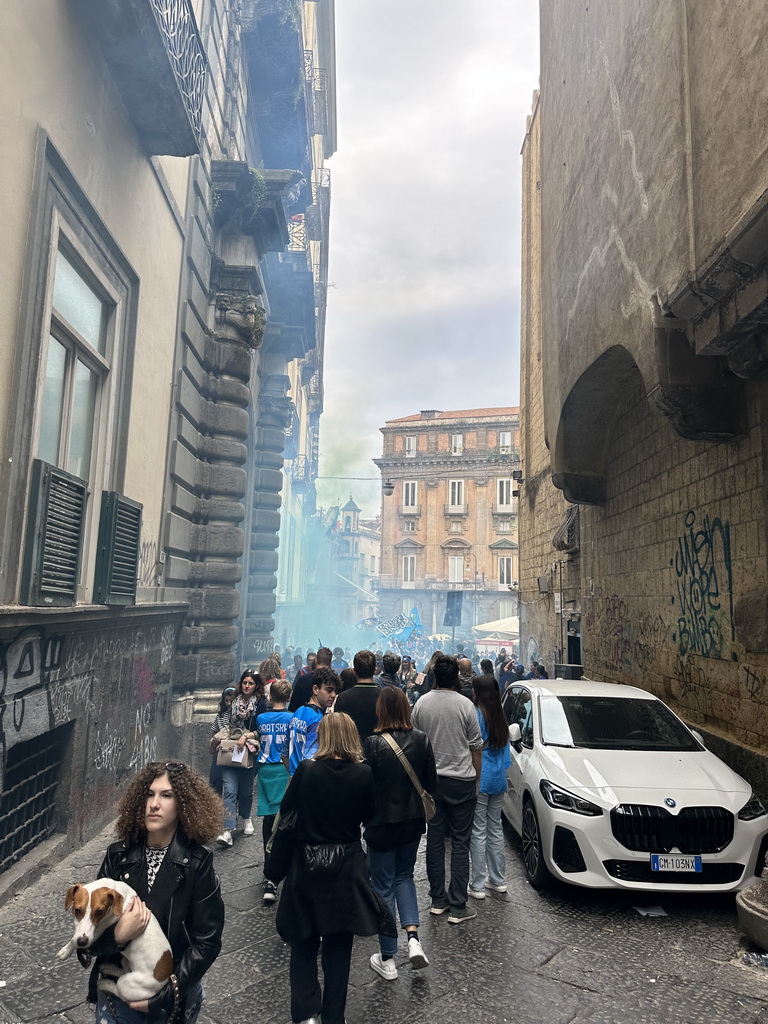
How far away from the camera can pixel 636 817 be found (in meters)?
5.13

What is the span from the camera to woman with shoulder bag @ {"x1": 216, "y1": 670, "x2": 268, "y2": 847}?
22.1 feet

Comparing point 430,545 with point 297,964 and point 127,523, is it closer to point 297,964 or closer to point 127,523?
point 127,523

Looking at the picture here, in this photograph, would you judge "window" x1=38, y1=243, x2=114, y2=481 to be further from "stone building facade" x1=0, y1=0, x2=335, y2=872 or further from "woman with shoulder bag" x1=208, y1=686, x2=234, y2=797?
"woman with shoulder bag" x1=208, y1=686, x2=234, y2=797

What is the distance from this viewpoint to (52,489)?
5.57 meters

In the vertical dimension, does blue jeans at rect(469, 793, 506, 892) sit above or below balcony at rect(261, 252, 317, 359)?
below

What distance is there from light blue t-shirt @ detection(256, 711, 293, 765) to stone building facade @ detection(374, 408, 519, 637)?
48.7 m

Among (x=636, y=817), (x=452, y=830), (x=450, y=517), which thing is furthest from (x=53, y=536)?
(x=450, y=517)

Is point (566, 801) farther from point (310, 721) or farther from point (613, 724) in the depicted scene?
point (310, 721)

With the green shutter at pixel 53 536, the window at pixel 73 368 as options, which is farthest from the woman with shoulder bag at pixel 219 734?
the window at pixel 73 368

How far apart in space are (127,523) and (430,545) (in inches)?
1928

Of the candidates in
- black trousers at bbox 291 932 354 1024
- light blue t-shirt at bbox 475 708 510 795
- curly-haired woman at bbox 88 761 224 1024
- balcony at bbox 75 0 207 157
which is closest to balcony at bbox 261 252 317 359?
balcony at bbox 75 0 207 157

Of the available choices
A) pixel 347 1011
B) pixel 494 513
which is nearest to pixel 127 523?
pixel 347 1011

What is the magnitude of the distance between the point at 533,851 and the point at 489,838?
40 cm

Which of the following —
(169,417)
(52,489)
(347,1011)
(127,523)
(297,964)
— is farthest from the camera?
(169,417)
